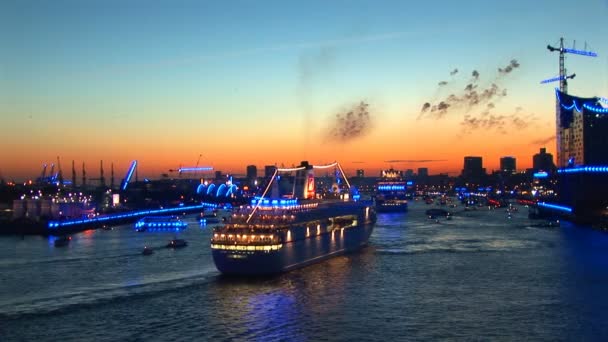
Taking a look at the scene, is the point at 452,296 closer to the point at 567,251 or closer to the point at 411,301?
the point at 411,301

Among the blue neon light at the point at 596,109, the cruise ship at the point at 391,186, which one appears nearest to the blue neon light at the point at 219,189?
the cruise ship at the point at 391,186

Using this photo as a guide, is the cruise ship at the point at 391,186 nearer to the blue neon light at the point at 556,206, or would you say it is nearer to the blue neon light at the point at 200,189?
the blue neon light at the point at 200,189

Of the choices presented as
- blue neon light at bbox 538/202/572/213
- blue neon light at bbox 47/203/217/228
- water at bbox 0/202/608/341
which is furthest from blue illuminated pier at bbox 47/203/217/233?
blue neon light at bbox 538/202/572/213

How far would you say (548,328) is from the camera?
21.4 meters

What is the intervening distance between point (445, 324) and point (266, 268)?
10923 mm

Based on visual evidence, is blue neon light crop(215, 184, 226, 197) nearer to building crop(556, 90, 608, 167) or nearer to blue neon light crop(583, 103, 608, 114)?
building crop(556, 90, 608, 167)

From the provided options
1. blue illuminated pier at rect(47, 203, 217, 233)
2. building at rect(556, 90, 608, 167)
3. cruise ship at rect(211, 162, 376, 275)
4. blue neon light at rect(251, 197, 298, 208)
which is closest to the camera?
cruise ship at rect(211, 162, 376, 275)

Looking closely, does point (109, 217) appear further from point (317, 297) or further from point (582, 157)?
point (582, 157)

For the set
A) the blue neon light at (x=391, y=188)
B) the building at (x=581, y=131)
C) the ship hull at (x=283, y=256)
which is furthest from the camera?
the blue neon light at (x=391, y=188)

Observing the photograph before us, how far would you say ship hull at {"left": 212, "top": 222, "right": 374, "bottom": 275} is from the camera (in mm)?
30109

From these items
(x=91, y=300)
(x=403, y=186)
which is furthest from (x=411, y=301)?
(x=403, y=186)

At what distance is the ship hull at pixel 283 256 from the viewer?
98.8 feet

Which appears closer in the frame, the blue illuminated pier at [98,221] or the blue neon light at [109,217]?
the blue illuminated pier at [98,221]

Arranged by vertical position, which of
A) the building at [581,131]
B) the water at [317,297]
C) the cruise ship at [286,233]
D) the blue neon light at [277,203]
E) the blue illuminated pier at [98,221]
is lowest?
the water at [317,297]
